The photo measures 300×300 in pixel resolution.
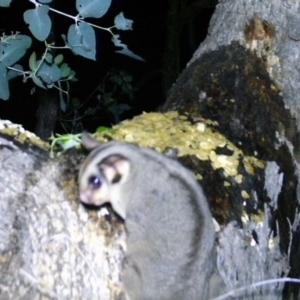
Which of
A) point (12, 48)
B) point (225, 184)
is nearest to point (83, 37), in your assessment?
point (12, 48)

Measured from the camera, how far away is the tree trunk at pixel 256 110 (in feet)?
7.91

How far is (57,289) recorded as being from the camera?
204 cm

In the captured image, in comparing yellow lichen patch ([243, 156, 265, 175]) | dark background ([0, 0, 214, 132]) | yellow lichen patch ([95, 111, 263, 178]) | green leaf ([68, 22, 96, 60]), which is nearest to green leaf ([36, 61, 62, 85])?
green leaf ([68, 22, 96, 60])

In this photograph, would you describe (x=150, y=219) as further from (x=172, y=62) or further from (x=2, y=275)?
(x=172, y=62)

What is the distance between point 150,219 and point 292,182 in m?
0.66

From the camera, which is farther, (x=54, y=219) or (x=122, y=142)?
(x=122, y=142)

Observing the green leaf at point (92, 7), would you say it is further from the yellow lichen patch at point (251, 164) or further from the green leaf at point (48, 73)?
the yellow lichen patch at point (251, 164)

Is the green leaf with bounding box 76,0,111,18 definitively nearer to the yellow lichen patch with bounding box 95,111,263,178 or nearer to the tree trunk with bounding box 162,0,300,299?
the yellow lichen patch with bounding box 95,111,263,178

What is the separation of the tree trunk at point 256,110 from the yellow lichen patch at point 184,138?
6 centimetres

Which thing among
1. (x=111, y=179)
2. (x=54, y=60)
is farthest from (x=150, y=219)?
(x=54, y=60)

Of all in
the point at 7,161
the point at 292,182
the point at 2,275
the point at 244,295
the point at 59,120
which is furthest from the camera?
the point at 59,120

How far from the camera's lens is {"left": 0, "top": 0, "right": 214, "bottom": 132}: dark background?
477 centimetres

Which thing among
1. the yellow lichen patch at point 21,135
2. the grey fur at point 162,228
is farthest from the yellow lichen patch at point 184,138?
the yellow lichen patch at point 21,135

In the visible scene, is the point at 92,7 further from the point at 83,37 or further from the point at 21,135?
the point at 21,135
